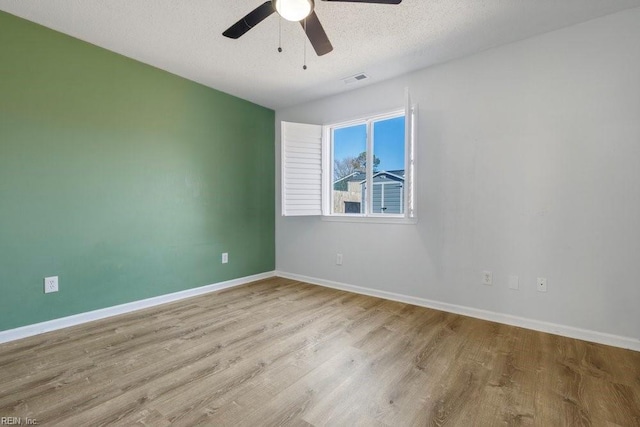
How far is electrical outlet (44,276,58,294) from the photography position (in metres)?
2.41

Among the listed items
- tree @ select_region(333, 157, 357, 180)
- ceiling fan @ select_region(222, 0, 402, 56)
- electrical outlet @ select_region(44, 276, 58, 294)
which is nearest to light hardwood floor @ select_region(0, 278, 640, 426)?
electrical outlet @ select_region(44, 276, 58, 294)

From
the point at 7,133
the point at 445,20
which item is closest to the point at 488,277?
the point at 445,20

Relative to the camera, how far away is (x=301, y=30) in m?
2.39

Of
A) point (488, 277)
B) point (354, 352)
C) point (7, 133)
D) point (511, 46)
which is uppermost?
point (511, 46)

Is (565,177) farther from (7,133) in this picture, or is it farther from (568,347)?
(7,133)

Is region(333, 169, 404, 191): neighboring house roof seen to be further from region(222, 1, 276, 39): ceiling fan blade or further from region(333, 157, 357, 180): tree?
region(222, 1, 276, 39): ceiling fan blade

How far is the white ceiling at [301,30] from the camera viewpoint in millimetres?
2109

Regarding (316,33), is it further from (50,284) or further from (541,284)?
(50,284)

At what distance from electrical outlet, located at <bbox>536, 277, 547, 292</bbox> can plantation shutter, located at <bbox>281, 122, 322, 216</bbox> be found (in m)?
2.45

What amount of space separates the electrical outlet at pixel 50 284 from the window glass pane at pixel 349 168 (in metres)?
2.97

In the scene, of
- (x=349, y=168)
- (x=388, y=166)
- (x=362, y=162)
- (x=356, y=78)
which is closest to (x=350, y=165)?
(x=349, y=168)

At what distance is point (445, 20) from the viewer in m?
2.25

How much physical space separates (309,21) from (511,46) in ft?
6.57

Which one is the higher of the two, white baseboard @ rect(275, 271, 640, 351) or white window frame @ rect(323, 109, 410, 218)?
white window frame @ rect(323, 109, 410, 218)
